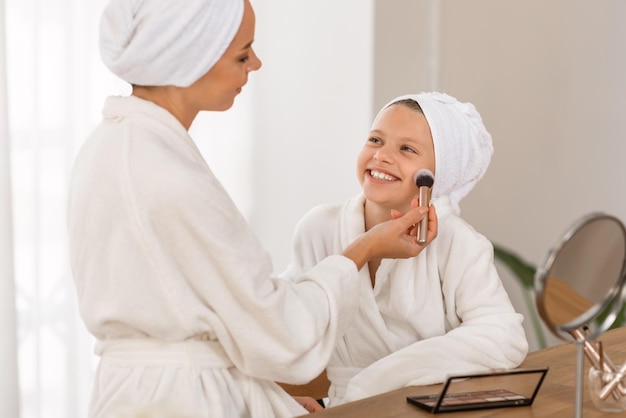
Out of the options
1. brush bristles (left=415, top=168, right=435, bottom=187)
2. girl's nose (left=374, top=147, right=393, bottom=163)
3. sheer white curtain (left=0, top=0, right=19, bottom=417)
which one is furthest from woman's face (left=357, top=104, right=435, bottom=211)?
sheer white curtain (left=0, top=0, right=19, bottom=417)

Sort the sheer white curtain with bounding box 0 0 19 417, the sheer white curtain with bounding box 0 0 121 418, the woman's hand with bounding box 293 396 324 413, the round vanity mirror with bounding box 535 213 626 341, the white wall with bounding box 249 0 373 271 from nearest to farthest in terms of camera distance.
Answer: the round vanity mirror with bounding box 535 213 626 341 < the woman's hand with bounding box 293 396 324 413 < the sheer white curtain with bounding box 0 0 19 417 < the sheer white curtain with bounding box 0 0 121 418 < the white wall with bounding box 249 0 373 271

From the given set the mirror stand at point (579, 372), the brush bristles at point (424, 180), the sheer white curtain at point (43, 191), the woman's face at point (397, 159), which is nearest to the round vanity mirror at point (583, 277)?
the mirror stand at point (579, 372)

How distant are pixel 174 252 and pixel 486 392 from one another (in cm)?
55

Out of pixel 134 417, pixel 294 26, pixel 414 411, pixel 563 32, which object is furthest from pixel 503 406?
pixel 563 32

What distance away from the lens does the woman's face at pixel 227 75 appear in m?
1.51

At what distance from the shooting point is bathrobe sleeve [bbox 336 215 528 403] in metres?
1.72

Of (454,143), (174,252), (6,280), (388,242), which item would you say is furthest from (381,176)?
(6,280)

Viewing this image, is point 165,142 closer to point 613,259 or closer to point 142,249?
point 142,249

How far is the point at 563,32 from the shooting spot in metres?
3.54

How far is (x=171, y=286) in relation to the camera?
1.43m

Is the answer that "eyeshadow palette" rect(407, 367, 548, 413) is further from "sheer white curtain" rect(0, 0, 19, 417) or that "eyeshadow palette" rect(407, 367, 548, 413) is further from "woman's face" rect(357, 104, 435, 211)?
"sheer white curtain" rect(0, 0, 19, 417)

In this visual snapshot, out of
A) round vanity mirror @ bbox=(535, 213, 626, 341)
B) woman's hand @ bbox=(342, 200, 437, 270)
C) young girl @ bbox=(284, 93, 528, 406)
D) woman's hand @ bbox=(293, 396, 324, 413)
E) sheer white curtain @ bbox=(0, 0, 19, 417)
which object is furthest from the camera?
sheer white curtain @ bbox=(0, 0, 19, 417)

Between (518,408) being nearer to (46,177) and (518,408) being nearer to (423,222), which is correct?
(423,222)

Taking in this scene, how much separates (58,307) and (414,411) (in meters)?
1.44
